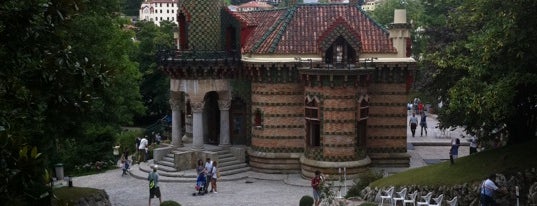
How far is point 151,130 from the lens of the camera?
4503cm

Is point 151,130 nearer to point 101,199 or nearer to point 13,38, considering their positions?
point 101,199

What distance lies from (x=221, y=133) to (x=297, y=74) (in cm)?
474

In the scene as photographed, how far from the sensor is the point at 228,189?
2814 centimetres

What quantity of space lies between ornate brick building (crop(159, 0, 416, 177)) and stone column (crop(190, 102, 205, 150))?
0.05 m

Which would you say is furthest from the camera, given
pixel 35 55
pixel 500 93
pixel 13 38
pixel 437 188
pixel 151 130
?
pixel 151 130

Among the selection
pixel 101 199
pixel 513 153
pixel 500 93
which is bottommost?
pixel 101 199

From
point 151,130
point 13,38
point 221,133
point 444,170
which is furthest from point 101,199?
point 151,130

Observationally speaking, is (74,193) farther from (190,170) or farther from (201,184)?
(190,170)

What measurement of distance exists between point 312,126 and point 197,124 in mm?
5339

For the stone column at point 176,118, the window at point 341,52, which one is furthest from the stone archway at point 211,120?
the window at point 341,52

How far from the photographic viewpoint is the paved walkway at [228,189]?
25.9 meters

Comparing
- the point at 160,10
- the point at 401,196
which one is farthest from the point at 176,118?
the point at 160,10

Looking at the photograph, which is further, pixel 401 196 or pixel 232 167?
pixel 232 167

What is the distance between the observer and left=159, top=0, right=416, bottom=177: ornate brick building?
1150 inches
